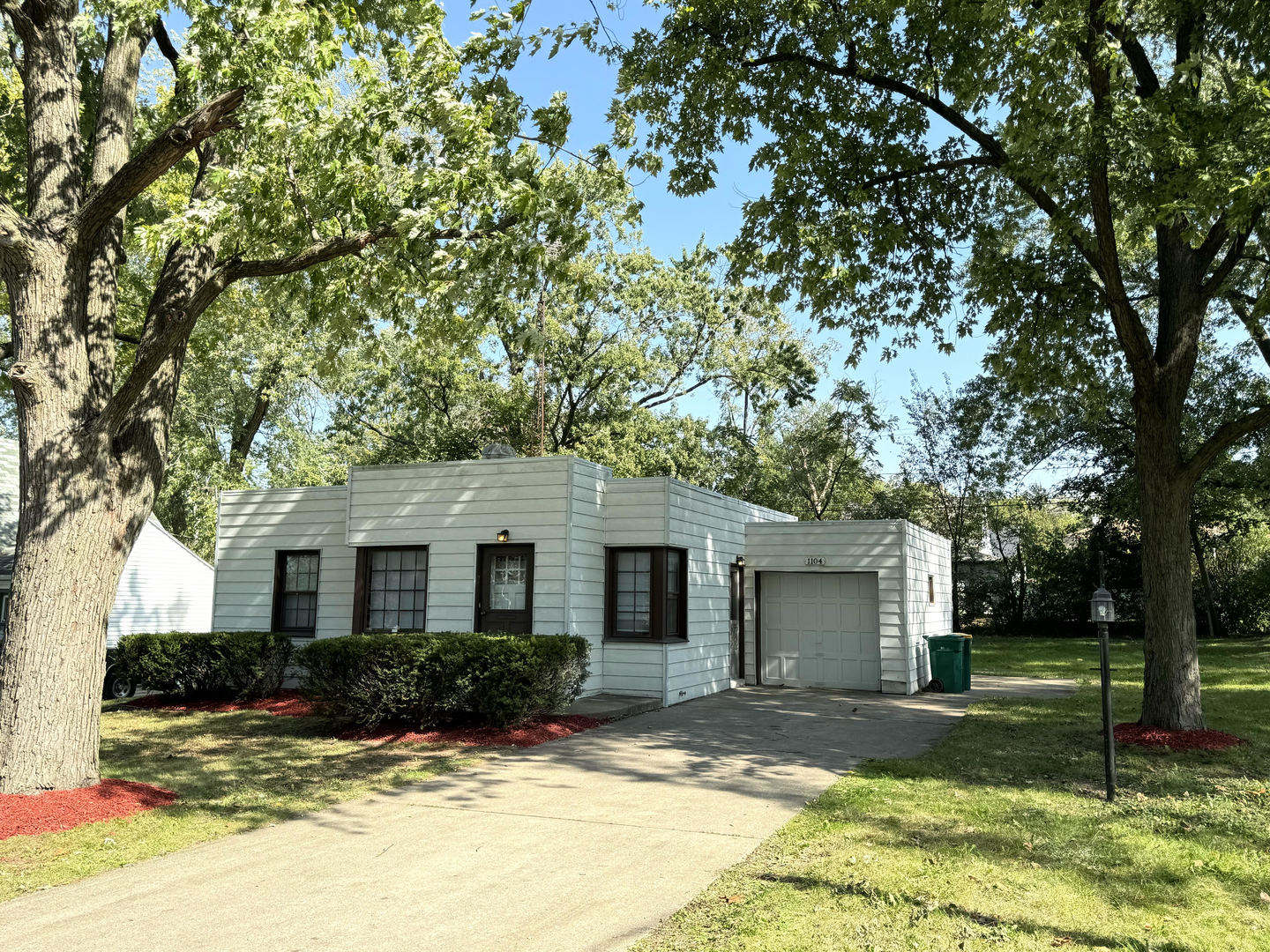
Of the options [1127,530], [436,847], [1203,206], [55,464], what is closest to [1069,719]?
[1203,206]

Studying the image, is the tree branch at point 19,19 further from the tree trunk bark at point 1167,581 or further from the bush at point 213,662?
the tree trunk bark at point 1167,581

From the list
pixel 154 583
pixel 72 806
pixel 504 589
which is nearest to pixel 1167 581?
pixel 504 589

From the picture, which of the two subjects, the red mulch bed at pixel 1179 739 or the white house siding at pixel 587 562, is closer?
the red mulch bed at pixel 1179 739

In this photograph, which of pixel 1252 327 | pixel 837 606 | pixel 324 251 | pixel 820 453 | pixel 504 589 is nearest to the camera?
pixel 324 251

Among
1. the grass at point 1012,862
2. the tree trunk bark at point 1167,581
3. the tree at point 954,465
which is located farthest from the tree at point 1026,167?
the tree at point 954,465

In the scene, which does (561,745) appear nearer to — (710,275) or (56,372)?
(56,372)

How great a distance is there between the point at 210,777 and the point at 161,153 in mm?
5206

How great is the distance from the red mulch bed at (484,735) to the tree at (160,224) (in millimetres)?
3289

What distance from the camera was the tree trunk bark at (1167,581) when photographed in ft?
29.9

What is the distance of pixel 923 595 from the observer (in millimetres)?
15766

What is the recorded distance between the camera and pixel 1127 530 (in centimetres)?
2922

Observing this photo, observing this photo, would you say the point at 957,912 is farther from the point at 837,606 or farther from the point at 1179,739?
the point at 837,606

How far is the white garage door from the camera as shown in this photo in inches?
573

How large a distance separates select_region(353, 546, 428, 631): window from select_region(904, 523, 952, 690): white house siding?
25.0 feet
